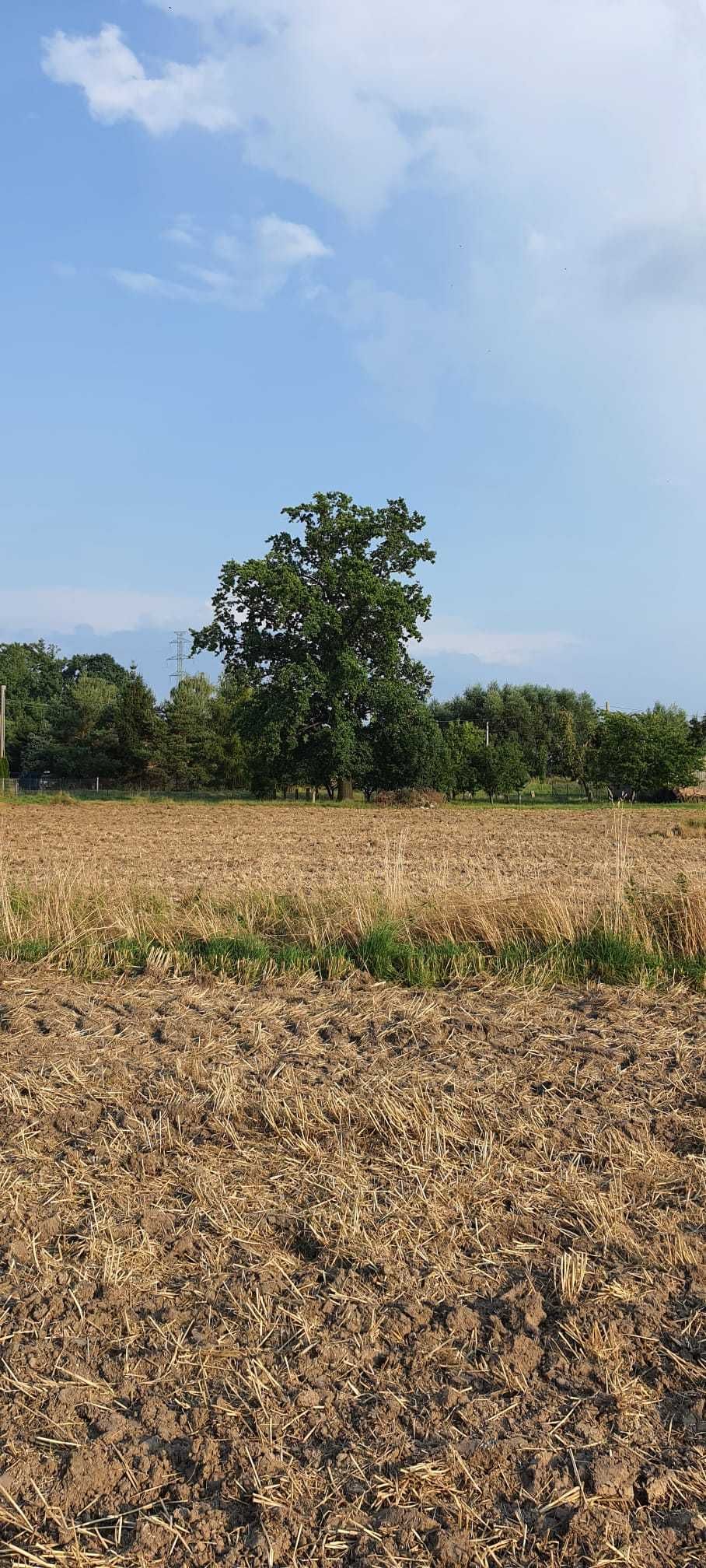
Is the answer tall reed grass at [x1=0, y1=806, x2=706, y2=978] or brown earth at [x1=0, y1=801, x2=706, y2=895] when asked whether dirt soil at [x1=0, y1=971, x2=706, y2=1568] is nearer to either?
tall reed grass at [x1=0, y1=806, x2=706, y2=978]

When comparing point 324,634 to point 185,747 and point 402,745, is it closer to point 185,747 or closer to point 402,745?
point 402,745

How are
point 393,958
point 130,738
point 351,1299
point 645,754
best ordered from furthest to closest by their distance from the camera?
1. point 130,738
2. point 645,754
3. point 393,958
4. point 351,1299

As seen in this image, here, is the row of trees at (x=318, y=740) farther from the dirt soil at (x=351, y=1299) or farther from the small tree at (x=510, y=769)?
the dirt soil at (x=351, y=1299)

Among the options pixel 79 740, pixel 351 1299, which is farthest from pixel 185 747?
pixel 351 1299

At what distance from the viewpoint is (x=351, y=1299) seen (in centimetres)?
371

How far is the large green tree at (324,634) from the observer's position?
155 feet

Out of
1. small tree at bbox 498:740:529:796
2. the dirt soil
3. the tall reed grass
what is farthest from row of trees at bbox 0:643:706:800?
the dirt soil

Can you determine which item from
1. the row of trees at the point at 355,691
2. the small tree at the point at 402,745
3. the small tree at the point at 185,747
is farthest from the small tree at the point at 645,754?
the small tree at the point at 185,747

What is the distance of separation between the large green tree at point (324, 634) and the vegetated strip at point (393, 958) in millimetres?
37613

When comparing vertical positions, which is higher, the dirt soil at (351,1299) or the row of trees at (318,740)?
the row of trees at (318,740)

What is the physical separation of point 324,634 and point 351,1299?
153 feet

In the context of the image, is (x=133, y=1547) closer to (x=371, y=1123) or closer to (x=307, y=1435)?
(x=307, y=1435)

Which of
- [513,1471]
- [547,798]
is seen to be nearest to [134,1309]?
[513,1471]

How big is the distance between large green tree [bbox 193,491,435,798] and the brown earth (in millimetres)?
4710
